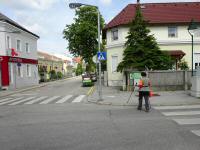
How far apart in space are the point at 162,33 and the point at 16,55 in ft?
57.9

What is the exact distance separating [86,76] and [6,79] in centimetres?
948

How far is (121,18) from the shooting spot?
3384 centimetres

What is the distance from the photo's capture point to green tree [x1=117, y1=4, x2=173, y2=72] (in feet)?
85.7

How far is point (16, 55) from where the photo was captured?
36.8 meters

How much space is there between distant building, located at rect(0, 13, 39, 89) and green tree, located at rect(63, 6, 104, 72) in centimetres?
970

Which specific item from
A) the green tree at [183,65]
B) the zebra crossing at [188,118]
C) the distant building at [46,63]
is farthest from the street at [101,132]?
the distant building at [46,63]

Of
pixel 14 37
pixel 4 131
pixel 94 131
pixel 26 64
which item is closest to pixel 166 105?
pixel 94 131

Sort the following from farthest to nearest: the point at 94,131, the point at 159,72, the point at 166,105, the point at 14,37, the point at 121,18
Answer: the point at 14,37
the point at 121,18
the point at 159,72
the point at 166,105
the point at 94,131

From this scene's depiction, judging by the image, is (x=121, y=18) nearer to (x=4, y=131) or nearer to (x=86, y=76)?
(x=86, y=76)

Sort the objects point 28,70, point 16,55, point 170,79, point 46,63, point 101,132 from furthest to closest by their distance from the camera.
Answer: point 46,63
point 28,70
point 16,55
point 170,79
point 101,132

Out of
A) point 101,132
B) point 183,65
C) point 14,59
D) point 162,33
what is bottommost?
point 101,132

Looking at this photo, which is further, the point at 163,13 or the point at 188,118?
the point at 163,13

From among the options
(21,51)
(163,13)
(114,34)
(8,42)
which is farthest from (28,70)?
(163,13)

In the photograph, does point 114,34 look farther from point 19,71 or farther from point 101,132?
point 101,132
